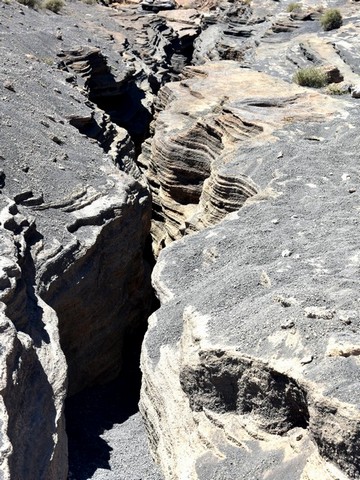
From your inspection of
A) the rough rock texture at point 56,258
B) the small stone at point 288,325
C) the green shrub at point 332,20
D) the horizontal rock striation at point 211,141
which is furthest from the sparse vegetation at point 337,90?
the small stone at point 288,325

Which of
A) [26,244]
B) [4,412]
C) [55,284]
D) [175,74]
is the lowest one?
[175,74]

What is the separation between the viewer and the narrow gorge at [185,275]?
7070 millimetres

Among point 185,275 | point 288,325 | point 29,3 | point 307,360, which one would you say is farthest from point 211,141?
point 29,3

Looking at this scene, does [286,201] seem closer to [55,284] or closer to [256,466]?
[55,284]

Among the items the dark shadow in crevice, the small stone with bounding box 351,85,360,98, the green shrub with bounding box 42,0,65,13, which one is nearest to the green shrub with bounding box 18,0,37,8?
the green shrub with bounding box 42,0,65,13

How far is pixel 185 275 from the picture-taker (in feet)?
33.1

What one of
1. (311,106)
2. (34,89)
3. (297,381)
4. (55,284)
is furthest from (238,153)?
(297,381)

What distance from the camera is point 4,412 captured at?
657cm

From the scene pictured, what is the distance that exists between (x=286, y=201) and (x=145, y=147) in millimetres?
10265

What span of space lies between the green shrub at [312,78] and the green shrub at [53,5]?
54.4 feet

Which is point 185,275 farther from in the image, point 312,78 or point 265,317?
point 312,78

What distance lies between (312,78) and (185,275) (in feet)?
34.8

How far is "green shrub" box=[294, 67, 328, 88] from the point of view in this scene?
18.8 meters

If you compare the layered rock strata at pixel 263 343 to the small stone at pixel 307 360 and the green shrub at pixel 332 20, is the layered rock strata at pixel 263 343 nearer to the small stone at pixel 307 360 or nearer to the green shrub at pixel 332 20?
the small stone at pixel 307 360
